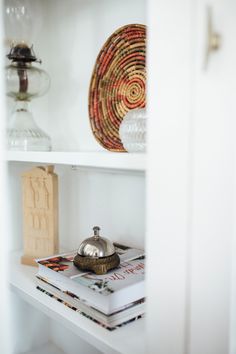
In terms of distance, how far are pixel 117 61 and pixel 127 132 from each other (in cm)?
26

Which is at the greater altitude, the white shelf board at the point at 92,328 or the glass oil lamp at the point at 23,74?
the glass oil lamp at the point at 23,74

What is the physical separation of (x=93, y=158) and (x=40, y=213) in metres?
0.43

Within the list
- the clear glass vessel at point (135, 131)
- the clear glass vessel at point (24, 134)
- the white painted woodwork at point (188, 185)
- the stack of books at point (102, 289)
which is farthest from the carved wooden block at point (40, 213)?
the white painted woodwork at point (188, 185)

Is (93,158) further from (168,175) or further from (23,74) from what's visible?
(23,74)

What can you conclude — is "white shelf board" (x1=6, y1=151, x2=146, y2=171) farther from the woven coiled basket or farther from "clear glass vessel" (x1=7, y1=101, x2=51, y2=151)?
the woven coiled basket

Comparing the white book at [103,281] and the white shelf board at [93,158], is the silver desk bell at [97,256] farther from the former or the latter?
the white shelf board at [93,158]

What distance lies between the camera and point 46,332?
4.04ft

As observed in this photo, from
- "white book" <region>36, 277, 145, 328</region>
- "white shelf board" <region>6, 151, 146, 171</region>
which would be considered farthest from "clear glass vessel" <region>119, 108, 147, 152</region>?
"white book" <region>36, 277, 145, 328</region>

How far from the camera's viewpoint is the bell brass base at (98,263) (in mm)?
765

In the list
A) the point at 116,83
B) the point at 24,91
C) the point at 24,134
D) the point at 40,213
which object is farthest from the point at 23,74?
the point at 40,213

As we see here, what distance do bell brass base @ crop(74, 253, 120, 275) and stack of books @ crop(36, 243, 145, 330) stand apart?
0.04 feet

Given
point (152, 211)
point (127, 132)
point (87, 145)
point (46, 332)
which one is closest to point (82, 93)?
point (87, 145)

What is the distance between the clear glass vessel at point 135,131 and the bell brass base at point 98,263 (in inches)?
10.0

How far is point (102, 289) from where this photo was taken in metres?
0.69
